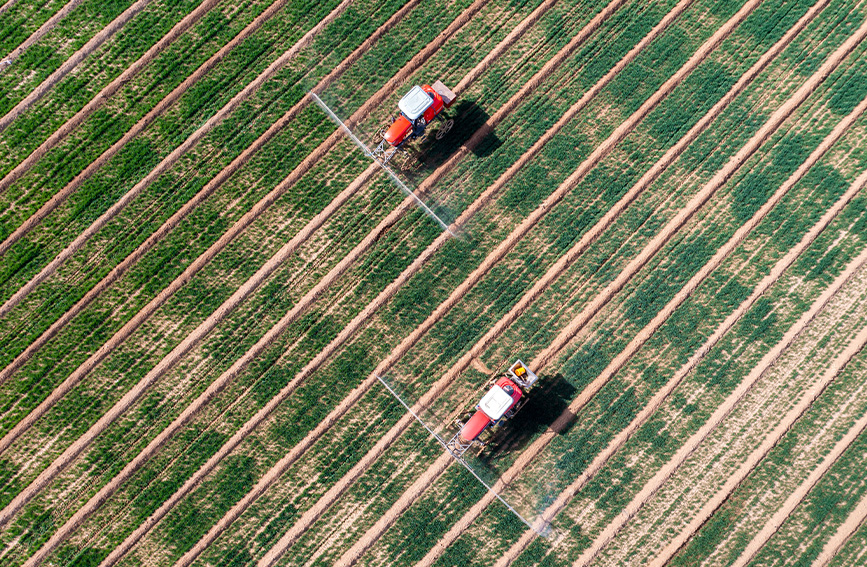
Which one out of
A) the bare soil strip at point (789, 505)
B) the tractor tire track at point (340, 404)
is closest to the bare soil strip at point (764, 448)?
the bare soil strip at point (789, 505)

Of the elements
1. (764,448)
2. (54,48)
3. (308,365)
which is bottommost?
(764,448)

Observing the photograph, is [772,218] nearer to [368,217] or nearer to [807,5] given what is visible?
[807,5]

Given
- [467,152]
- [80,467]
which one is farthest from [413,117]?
[80,467]

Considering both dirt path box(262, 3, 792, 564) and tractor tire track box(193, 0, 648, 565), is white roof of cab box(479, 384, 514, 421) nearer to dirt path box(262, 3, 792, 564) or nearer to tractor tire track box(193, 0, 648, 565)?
dirt path box(262, 3, 792, 564)

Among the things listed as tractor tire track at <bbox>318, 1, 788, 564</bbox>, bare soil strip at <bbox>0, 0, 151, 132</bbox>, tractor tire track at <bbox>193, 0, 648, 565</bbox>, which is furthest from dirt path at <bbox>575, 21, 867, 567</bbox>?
bare soil strip at <bbox>0, 0, 151, 132</bbox>

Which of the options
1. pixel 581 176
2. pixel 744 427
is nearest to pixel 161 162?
pixel 581 176

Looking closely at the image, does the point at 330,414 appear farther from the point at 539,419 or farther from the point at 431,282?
the point at 539,419
